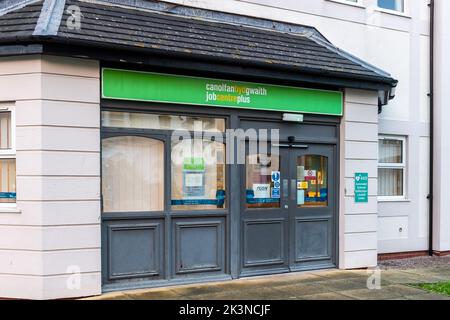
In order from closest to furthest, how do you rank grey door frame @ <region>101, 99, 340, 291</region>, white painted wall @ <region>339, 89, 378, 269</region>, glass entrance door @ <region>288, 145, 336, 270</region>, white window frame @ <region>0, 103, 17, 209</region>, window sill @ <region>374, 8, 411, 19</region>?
white window frame @ <region>0, 103, 17, 209</region> → grey door frame @ <region>101, 99, 340, 291</region> → glass entrance door @ <region>288, 145, 336, 270</region> → white painted wall @ <region>339, 89, 378, 269</region> → window sill @ <region>374, 8, 411, 19</region>

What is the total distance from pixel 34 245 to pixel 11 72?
84.6 inches

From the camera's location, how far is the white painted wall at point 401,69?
33.6 ft

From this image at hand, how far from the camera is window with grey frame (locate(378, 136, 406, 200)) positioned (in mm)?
10984

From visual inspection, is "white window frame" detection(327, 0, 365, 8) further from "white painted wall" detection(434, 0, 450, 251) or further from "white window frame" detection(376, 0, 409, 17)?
"white painted wall" detection(434, 0, 450, 251)

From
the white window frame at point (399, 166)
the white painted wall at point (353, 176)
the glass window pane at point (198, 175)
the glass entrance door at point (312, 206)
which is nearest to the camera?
the glass window pane at point (198, 175)

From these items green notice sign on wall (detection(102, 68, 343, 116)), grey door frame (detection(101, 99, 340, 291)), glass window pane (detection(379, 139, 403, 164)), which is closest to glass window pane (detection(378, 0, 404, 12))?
glass window pane (detection(379, 139, 403, 164))

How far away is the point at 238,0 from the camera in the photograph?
893 centimetres

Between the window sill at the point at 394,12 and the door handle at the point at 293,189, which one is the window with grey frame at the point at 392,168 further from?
the door handle at the point at 293,189

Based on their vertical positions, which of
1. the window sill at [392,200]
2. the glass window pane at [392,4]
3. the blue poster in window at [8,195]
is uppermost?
the glass window pane at [392,4]

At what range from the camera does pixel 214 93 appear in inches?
315

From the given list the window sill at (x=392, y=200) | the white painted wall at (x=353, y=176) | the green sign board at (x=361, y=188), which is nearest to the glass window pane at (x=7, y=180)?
the white painted wall at (x=353, y=176)

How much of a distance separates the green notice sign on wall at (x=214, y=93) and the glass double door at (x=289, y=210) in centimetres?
69

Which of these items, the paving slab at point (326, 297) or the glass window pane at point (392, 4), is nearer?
A: the paving slab at point (326, 297)
